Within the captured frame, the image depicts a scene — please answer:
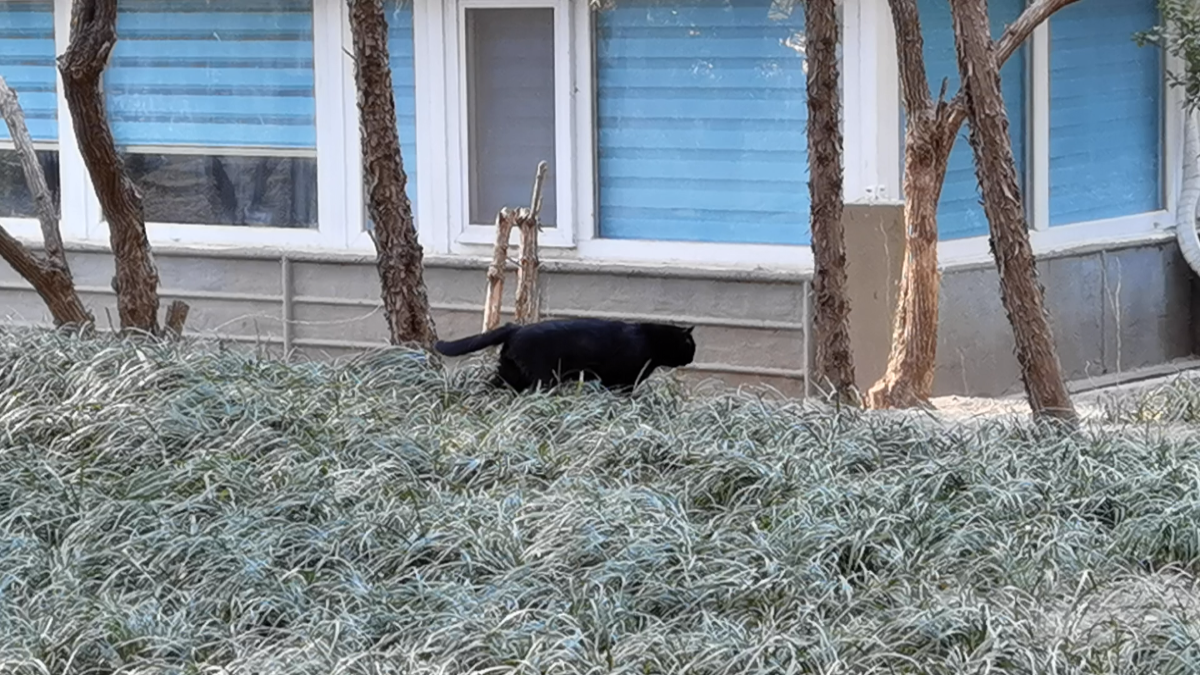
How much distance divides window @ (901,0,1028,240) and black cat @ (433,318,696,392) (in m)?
3.86

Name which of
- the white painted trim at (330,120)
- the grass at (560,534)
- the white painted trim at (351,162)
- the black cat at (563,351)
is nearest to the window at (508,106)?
the white painted trim at (351,162)

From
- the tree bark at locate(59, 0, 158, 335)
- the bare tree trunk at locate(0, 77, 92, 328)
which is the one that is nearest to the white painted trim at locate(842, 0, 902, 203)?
the tree bark at locate(59, 0, 158, 335)

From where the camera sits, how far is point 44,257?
1116cm

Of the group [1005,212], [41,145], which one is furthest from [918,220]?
[41,145]

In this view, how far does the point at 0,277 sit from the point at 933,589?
38.6 ft

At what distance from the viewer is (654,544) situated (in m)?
6.29

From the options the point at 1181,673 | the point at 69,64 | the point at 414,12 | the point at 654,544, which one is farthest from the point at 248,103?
the point at 1181,673

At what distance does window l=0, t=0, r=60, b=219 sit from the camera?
15.5 m

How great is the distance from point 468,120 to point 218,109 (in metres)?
2.25

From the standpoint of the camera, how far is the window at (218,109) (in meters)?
14.7

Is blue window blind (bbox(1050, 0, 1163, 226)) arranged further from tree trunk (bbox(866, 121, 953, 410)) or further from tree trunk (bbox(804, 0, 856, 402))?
tree trunk (bbox(804, 0, 856, 402))

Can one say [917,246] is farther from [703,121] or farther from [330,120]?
[330,120]

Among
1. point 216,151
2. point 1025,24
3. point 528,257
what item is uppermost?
point 1025,24

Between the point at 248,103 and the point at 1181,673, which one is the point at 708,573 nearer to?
the point at 1181,673
